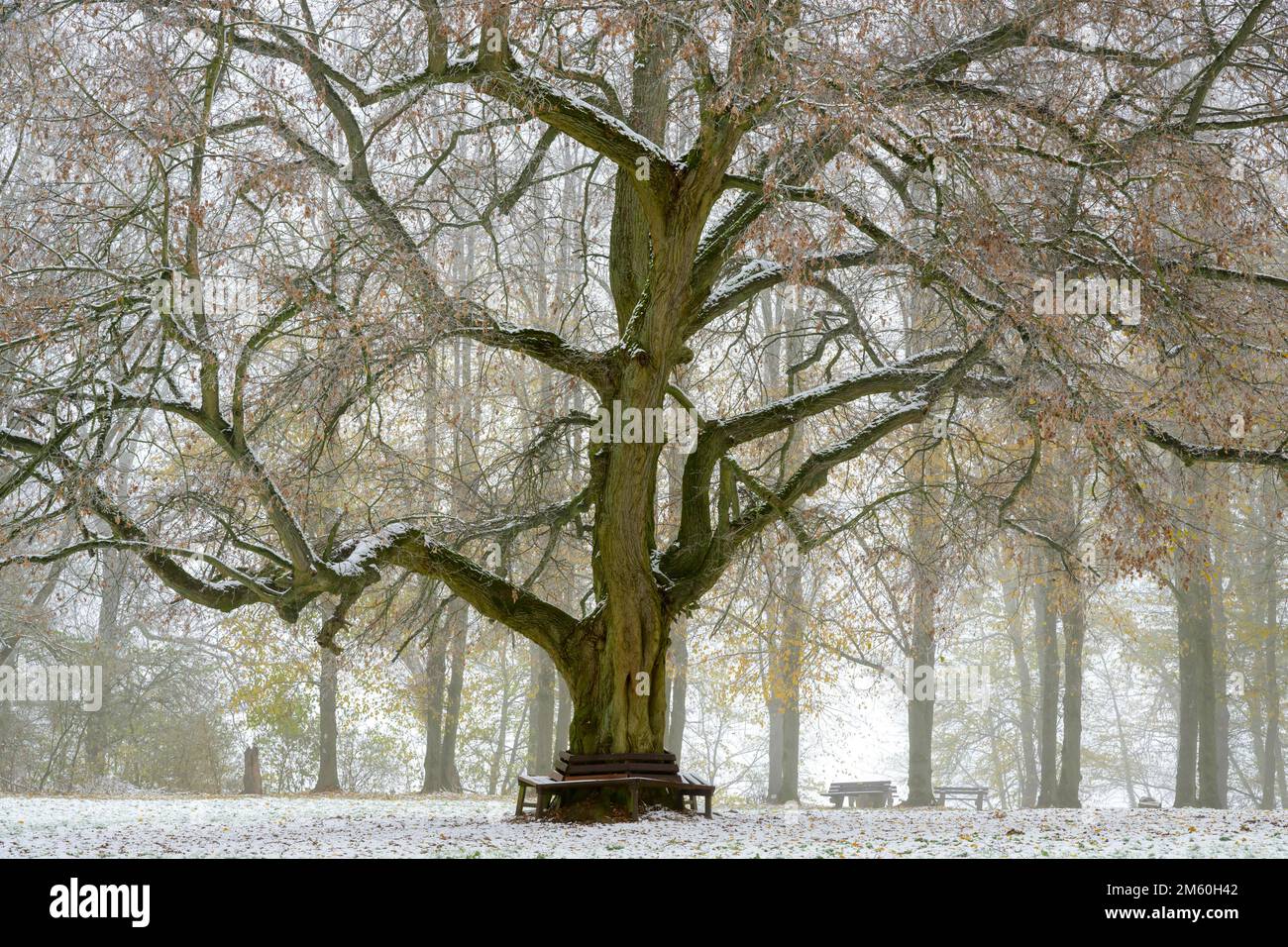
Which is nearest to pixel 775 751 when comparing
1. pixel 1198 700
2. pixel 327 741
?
pixel 327 741

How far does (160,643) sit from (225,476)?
17.7 meters

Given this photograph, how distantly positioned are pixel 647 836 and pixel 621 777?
1.60 m

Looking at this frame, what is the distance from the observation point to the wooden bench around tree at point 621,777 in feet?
34.6

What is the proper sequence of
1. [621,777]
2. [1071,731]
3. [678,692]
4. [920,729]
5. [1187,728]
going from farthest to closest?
[678,692] < [920,729] < [1071,731] < [1187,728] < [621,777]

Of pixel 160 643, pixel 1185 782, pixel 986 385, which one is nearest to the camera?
pixel 986 385

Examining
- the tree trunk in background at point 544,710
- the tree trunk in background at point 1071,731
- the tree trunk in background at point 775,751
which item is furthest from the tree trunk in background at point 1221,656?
the tree trunk in background at point 544,710

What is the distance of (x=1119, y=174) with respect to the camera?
384 inches

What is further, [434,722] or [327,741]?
[434,722]

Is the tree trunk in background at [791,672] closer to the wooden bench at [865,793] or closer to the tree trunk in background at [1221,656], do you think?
the wooden bench at [865,793]

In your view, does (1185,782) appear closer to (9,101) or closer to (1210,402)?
(1210,402)

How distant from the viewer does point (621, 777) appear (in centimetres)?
1062

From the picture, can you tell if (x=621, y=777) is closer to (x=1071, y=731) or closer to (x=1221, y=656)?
(x=1071, y=731)

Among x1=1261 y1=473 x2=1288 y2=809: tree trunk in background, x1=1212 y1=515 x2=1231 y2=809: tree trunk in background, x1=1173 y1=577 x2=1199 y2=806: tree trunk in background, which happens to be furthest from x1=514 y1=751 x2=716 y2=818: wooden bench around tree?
x1=1212 y1=515 x2=1231 y2=809: tree trunk in background
